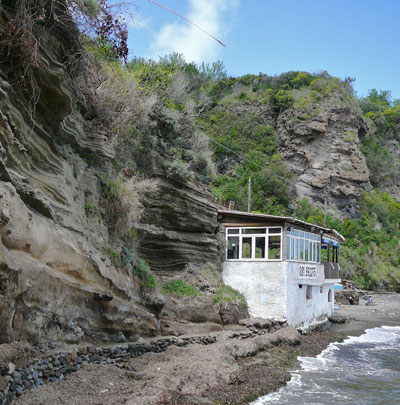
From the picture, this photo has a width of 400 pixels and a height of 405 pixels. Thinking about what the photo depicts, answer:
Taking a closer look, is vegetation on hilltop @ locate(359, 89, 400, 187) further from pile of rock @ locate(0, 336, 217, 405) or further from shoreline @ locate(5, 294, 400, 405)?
pile of rock @ locate(0, 336, 217, 405)

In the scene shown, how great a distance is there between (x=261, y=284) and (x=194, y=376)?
33.1 feet

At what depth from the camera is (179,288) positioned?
1652 centimetres

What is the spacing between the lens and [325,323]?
82.7 feet

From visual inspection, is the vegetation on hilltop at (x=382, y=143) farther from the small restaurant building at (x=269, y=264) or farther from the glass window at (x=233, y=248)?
the glass window at (x=233, y=248)

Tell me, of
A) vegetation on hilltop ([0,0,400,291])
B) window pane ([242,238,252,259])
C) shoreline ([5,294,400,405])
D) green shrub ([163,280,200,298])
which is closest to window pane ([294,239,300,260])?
window pane ([242,238,252,259])

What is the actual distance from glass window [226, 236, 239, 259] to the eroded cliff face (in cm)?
811

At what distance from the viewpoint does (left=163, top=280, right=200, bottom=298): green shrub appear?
16172 millimetres

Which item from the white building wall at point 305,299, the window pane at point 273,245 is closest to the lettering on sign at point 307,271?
the white building wall at point 305,299

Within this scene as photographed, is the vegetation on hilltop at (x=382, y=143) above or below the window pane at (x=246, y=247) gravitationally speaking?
above

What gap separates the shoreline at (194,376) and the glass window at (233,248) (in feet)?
15.0

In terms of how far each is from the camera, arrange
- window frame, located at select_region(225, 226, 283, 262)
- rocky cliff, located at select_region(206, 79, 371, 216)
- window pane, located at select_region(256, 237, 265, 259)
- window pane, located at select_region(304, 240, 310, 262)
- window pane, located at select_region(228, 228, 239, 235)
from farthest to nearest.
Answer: rocky cliff, located at select_region(206, 79, 371, 216)
window pane, located at select_region(304, 240, 310, 262)
window pane, located at select_region(228, 228, 239, 235)
window pane, located at select_region(256, 237, 265, 259)
window frame, located at select_region(225, 226, 283, 262)

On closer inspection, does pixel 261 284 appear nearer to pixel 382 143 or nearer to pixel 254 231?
pixel 254 231

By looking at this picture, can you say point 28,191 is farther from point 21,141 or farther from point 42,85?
point 42,85

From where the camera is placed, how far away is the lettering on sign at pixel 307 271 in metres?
21.5
